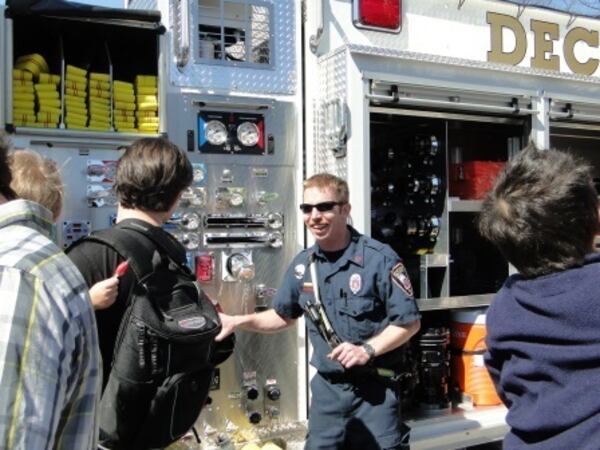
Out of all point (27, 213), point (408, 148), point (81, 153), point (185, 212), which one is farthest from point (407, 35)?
point (27, 213)

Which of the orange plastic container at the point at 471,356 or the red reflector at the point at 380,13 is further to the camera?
the orange plastic container at the point at 471,356

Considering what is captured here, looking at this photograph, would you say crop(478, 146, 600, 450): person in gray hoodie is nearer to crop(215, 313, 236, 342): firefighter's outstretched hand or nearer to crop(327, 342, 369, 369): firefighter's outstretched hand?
crop(327, 342, 369, 369): firefighter's outstretched hand

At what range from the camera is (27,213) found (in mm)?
1080

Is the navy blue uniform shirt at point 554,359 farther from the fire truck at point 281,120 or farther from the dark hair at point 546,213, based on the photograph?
the fire truck at point 281,120

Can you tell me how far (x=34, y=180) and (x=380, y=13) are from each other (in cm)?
256

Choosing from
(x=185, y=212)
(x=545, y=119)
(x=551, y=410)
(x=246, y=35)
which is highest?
(x=246, y=35)

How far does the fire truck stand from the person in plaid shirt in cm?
197

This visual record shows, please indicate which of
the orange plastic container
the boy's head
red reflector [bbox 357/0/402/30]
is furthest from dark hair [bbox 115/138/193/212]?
the orange plastic container

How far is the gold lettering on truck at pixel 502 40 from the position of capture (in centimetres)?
418

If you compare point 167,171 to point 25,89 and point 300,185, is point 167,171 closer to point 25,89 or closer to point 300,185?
point 25,89

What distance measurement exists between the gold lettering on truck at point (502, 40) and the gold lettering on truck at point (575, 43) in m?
0.39

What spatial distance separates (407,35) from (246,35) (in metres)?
1.01

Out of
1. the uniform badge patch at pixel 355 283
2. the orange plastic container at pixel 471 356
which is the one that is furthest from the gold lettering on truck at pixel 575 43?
the uniform badge patch at pixel 355 283

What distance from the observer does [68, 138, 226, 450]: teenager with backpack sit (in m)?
1.75
